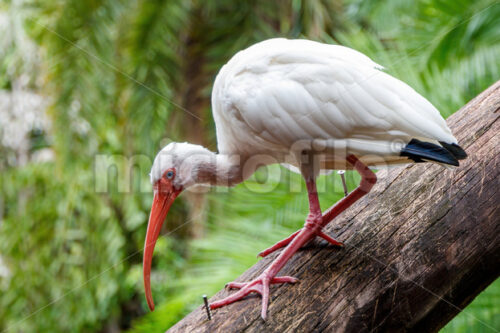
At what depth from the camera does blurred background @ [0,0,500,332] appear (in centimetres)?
277

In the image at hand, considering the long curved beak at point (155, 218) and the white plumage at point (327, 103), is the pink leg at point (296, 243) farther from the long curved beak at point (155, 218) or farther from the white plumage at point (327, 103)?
the long curved beak at point (155, 218)

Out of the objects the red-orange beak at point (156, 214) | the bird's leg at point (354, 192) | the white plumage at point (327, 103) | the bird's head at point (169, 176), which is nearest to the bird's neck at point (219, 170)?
the bird's head at point (169, 176)

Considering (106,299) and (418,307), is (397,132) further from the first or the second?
(106,299)

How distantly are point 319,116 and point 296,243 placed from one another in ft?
1.51

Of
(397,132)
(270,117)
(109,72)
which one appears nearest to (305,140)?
(270,117)

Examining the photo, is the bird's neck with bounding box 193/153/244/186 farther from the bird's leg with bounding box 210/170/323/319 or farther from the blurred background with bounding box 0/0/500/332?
the blurred background with bounding box 0/0/500/332

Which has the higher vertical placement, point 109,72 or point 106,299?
point 109,72

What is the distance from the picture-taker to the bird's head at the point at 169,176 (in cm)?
191

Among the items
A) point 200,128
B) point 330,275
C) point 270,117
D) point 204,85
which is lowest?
point 330,275

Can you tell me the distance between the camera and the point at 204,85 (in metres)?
4.45

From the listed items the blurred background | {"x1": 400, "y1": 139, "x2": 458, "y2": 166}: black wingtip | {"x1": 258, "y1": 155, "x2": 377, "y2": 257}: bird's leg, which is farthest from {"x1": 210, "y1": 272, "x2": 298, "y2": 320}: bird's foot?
the blurred background

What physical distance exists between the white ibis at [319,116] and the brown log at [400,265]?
0.07 metres

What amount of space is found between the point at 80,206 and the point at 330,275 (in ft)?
11.8

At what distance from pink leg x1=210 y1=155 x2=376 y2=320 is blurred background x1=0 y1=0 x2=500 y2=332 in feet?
2.77
